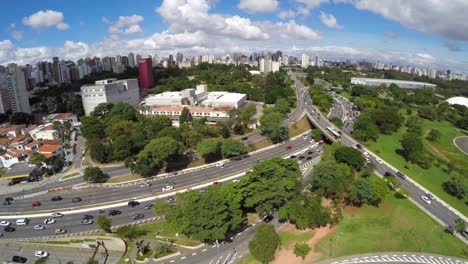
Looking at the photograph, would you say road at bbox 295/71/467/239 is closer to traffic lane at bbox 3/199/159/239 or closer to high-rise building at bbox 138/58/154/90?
traffic lane at bbox 3/199/159/239

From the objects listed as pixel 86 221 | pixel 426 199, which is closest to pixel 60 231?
pixel 86 221

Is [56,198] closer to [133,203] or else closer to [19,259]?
[133,203]

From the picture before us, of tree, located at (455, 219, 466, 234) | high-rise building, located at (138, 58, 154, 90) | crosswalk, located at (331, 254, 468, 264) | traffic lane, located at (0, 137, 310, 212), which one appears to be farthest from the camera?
high-rise building, located at (138, 58, 154, 90)

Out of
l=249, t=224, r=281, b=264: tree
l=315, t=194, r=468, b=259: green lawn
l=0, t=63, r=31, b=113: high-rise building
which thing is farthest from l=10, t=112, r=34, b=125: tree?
l=315, t=194, r=468, b=259: green lawn

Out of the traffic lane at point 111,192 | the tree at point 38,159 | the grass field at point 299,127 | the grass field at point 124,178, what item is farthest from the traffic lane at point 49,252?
the grass field at point 299,127

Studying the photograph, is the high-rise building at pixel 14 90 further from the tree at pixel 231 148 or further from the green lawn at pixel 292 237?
the green lawn at pixel 292 237
